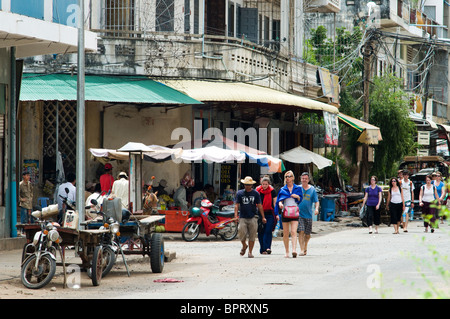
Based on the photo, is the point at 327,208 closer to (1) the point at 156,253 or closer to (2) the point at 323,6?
(2) the point at 323,6

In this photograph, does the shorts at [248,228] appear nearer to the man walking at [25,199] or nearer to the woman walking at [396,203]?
the man walking at [25,199]

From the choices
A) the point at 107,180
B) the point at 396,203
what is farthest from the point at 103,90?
the point at 396,203

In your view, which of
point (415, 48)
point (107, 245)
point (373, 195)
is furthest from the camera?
point (415, 48)

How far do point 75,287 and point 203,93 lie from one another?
12.9 m

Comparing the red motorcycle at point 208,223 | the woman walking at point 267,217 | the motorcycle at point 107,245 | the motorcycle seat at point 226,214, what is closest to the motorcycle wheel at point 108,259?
the motorcycle at point 107,245

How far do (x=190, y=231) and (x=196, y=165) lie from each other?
601cm

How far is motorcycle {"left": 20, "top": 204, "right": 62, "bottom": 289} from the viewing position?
1213 centimetres

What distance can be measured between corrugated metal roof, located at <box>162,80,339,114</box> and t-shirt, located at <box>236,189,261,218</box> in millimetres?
7171

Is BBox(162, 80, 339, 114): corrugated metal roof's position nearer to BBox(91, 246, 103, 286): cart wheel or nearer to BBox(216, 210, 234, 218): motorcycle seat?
BBox(216, 210, 234, 218): motorcycle seat

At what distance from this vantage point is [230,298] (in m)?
10.9

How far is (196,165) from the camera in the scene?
2797 cm

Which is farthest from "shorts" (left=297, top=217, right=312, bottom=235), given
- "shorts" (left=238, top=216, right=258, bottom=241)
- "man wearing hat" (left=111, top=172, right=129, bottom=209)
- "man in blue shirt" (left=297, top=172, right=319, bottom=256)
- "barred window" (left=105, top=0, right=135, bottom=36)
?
"barred window" (left=105, top=0, right=135, bottom=36)

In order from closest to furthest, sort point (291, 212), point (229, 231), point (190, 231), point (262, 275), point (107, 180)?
1. point (262, 275)
2. point (291, 212)
3. point (190, 231)
4. point (229, 231)
5. point (107, 180)

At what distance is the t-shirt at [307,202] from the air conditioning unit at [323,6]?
18.9m
